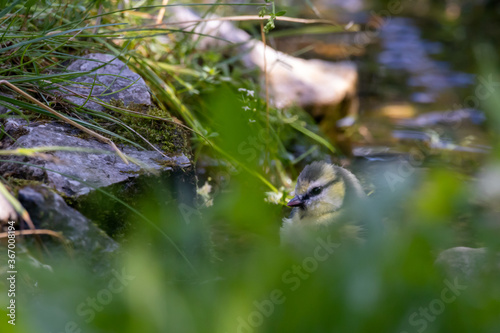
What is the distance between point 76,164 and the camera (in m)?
2.32

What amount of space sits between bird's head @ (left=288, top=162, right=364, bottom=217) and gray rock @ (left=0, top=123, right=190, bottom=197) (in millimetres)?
702

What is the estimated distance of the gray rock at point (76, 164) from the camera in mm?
2189

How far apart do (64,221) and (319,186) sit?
4.83 ft

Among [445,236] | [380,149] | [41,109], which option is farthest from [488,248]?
[380,149]

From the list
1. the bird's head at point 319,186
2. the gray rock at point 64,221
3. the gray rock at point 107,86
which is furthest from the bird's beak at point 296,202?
the gray rock at point 64,221

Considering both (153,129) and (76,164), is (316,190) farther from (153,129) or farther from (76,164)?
(76,164)

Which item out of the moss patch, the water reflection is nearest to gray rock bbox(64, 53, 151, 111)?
the moss patch

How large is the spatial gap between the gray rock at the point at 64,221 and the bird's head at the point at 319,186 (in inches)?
49.5

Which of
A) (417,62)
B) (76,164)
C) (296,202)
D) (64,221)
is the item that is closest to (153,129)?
(76,164)

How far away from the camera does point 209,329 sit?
0.72m

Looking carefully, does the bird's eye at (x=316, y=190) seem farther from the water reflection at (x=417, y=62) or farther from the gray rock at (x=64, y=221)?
the water reflection at (x=417, y=62)

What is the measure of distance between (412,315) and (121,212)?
5.14 feet

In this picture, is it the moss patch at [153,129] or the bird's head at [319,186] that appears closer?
the moss patch at [153,129]

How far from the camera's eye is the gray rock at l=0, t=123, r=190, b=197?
7.18 ft
